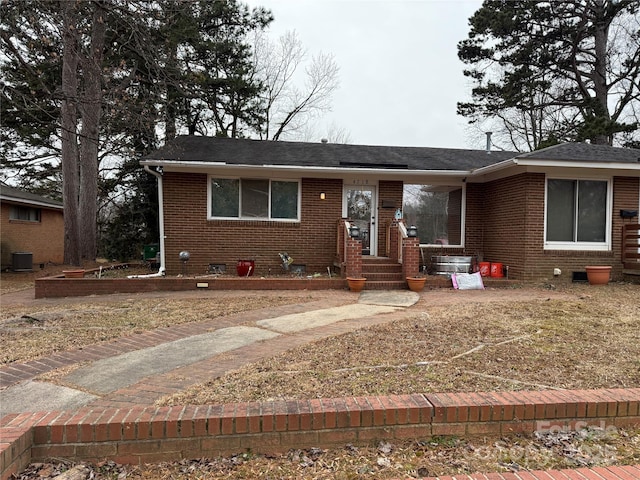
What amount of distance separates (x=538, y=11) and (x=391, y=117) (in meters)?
11.8

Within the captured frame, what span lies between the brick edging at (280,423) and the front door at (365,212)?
27.3ft

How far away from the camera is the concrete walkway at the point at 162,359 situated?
2.98 metres

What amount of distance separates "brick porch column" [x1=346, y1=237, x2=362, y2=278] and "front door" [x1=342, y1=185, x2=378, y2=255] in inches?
94.5

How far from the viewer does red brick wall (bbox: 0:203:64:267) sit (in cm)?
1441

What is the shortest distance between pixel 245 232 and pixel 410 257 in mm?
4284

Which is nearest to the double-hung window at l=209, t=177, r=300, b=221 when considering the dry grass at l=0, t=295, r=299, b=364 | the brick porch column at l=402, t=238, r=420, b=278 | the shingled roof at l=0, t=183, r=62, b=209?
the brick porch column at l=402, t=238, r=420, b=278

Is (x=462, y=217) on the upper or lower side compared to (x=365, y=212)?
lower

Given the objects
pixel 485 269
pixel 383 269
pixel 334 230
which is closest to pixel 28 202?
pixel 334 230

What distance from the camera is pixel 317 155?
38.3 ft

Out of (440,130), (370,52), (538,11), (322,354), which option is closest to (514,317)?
(322,354)

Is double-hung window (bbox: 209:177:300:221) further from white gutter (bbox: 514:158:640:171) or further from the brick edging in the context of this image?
the brick edging

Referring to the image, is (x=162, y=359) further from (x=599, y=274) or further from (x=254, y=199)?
(x=599, y=274)

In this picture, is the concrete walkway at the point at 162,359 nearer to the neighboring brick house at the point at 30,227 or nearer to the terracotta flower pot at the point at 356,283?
the terracotta flower pot at the point at 356,283
